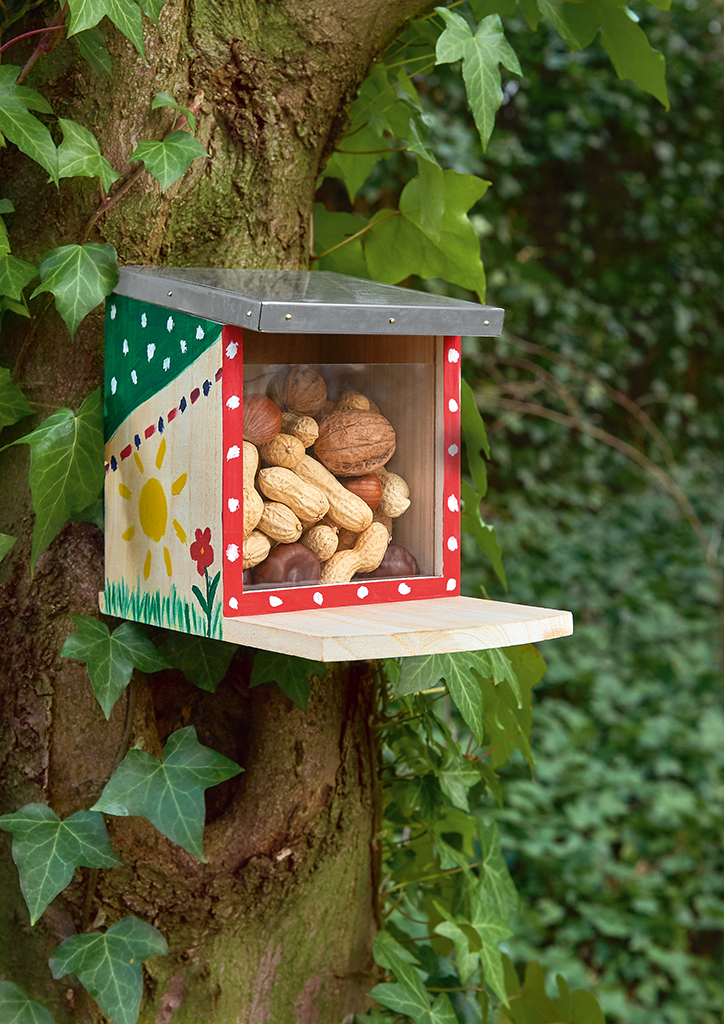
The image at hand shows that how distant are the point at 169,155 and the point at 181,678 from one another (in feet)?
1.67

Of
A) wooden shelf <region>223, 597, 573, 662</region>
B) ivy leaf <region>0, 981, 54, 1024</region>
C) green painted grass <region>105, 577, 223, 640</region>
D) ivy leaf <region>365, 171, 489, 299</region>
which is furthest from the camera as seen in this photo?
ivy leaf <region>365, 171, 489, 299</region>

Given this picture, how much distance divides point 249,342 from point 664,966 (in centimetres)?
206

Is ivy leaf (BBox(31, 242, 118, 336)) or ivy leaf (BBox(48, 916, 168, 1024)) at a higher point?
ivy leaf (BBox(31, 242, 118, 336))

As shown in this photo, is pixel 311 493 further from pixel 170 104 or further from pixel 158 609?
pixel 170 104

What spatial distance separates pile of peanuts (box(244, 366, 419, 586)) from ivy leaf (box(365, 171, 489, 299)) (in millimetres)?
315

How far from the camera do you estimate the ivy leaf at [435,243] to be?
1.17 meters

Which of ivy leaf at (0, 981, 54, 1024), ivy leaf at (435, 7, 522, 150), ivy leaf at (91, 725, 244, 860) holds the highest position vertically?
ivy leaf at (435, 7, 522, 150)

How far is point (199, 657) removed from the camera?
1.00 m

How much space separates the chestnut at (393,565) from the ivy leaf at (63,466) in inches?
10.4

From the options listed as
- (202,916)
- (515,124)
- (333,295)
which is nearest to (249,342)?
(333,295)

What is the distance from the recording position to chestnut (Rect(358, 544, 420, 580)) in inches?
37.4

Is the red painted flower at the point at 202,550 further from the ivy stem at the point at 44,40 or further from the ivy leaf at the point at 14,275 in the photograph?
the ivy stem at the point at 44,40

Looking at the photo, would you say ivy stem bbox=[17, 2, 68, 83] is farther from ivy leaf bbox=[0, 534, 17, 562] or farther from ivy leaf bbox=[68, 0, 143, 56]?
ivy leaf bbox=[0, 534, 17, 562]

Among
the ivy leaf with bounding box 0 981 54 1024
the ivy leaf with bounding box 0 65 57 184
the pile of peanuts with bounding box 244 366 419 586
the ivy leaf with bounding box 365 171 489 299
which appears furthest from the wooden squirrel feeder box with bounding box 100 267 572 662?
the ivy leaf with bounding box 0 981 54 1024
